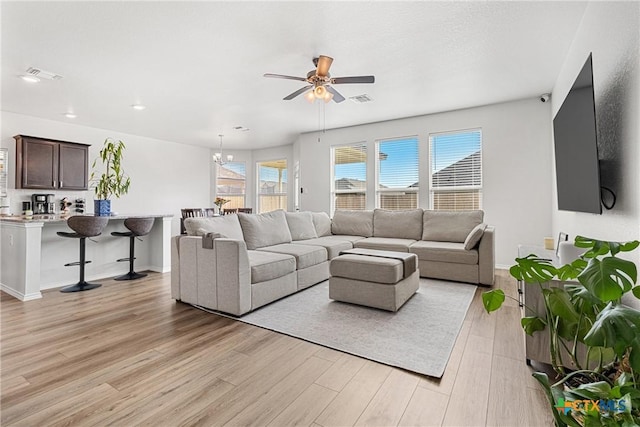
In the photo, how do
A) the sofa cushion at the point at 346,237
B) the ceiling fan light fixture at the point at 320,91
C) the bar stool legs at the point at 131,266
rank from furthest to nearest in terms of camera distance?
the sofa cushion at the point at 346,237 < the bar stool legs at the point at 131,266 < the ceiling fan light fixture at the point at 320,91

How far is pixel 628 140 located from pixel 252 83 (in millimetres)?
3715

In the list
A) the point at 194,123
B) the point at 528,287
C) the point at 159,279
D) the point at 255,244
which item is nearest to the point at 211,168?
the point at 194,123

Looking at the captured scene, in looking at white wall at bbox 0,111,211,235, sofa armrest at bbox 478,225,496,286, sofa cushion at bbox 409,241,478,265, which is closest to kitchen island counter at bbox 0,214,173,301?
white wall at bbox 0,111,211,235

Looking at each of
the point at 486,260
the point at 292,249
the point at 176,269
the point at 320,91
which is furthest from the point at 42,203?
the point at 486,260

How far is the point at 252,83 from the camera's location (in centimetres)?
395

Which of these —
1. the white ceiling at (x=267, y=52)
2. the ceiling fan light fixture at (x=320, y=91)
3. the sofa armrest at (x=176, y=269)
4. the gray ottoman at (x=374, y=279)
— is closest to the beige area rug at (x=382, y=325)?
the gray ottoman at (x=374, y=279)

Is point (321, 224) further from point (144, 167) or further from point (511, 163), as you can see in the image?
point (144, 167)

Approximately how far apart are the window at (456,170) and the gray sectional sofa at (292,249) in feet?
2.46

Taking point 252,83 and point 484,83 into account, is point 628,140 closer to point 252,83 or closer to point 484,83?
point 484,83

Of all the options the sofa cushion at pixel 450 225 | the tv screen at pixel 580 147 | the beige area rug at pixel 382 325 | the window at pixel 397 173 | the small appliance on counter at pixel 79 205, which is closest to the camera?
the tv screen at pixel 580 147

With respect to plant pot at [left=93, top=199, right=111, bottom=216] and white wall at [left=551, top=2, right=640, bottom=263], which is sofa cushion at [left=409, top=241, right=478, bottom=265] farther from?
plant pot at [left=93, top=199, right=111, bottom=216]

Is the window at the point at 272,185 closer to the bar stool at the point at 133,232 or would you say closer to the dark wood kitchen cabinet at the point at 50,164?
the dark wood kitchen cabinet at the point at 50,164

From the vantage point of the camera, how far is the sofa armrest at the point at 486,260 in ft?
12.3

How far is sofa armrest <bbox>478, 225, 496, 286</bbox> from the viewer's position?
147 inches
